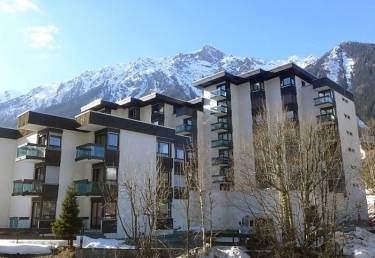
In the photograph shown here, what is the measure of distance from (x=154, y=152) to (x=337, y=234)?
20.9m

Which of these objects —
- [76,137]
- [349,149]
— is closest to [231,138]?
[349,149]

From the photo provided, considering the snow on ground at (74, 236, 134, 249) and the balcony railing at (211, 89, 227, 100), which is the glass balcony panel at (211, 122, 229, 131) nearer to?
the balcony railing at (211, 89, 227, 100)

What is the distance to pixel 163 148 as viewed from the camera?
4278 centimetres

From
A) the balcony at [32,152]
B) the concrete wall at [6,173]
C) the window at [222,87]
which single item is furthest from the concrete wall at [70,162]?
the window at [222,87]

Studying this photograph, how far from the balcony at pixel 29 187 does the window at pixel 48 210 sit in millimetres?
1263

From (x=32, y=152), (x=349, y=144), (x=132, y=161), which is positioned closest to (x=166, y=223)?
(x=132, y=161)

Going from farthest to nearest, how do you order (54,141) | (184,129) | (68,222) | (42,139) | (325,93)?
(184,129) → (325,93) → (42,139) → (54,141) → (68,222)

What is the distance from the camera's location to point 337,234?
24.7m

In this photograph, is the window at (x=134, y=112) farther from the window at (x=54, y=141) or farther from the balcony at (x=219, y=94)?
the window at (x=54, y=141)

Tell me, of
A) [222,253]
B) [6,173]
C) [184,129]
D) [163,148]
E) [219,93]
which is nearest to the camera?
[222,253]

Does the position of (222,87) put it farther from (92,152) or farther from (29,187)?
(29,187)

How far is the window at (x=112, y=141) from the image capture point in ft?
126

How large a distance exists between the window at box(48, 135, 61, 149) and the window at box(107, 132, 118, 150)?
491cm

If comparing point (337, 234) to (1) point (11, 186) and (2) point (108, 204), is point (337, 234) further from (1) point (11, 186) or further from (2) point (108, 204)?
(1) point (11, 186)
